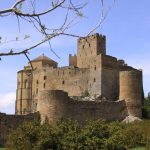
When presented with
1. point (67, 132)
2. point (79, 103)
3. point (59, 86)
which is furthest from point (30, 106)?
point (67, 132)

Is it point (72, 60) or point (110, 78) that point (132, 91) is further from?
point (72, 60)

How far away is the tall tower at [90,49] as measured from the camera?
60153mm

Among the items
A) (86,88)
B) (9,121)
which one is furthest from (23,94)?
(9,121)

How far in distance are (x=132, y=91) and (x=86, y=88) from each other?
26.3ft

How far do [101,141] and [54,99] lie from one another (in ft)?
63.6

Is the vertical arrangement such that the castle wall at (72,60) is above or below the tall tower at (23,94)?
above

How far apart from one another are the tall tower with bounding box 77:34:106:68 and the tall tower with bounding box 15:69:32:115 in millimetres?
6559

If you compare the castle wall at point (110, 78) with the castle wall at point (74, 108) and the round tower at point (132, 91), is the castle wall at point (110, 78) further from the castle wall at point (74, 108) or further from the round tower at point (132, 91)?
the castle wall at point (74, 108)

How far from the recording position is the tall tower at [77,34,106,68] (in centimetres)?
6015

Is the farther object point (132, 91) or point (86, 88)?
point (86, 88)

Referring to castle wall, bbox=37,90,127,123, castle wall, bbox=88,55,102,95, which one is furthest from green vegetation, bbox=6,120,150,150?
castle wall, bbox=88,55,102,95

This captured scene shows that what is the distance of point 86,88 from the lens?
55719 millimetres

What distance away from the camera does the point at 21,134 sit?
82.0 feet

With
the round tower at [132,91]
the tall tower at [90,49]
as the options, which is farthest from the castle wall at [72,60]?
the round tower at [132,91]
